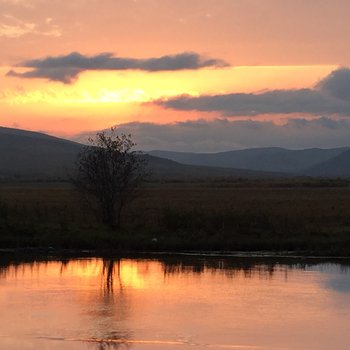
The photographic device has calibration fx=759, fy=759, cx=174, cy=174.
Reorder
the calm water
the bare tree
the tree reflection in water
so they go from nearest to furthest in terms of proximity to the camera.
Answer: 1. the tree reflection in water
2. the calm water
3. the bare tree

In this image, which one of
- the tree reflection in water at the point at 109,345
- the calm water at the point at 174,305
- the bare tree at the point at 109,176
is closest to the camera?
the tree reflection in water at the point at 109,345

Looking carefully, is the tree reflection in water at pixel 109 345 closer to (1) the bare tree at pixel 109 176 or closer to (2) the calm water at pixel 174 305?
(2) the calm water at pixel 174 305

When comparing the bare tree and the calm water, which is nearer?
the calm water

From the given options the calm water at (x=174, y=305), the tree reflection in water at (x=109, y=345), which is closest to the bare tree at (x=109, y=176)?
the calm water at (x=174, y=305)

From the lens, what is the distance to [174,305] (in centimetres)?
1492

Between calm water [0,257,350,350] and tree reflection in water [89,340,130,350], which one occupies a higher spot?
calm water [0,257,350,350]

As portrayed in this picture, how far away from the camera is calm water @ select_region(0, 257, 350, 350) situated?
38.9ft

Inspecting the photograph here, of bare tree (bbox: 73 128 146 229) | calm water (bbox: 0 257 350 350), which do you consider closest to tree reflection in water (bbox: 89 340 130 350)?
calm water (bbox: 0 257 350 350)

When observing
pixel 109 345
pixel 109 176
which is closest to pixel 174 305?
pixel 109 345

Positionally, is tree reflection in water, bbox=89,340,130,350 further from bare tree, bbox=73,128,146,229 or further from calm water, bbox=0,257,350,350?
bare tree, bbox=73,128,146,229

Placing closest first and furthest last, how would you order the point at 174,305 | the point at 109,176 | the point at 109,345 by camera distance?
the point at 109,345
the point at 174,305
the point at 109,176

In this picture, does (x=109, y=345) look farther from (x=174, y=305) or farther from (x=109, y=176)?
(x=109, y=176)

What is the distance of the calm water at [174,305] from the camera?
11.9m

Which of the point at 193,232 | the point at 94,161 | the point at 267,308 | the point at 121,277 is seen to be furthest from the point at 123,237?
the point at 267,308
